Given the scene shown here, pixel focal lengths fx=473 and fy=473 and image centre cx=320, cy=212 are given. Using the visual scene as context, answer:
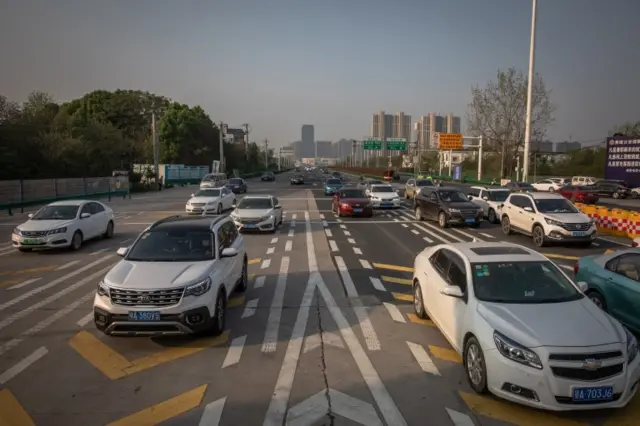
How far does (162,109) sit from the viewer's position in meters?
92.7

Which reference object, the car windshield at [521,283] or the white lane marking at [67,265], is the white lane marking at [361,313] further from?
the white lane marking at [67,265]

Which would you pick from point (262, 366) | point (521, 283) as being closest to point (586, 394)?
point (521, 283)

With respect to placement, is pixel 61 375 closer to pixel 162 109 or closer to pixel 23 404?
pixel 23 404

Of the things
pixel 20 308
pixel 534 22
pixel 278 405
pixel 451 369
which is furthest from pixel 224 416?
pixel 534 22

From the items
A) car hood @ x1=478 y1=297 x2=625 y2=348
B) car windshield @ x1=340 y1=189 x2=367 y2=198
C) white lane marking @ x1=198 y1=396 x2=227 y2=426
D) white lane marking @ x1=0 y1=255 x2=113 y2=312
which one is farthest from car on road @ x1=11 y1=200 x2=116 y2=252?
car hood @ x1=478 y1=297 x2=625 y2=348

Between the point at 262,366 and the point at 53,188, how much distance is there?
33077 millimetres

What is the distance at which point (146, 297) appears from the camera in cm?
653

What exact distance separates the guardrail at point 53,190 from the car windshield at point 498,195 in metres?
26.9

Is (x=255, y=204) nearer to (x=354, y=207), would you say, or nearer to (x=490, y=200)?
(x=354, y=207)

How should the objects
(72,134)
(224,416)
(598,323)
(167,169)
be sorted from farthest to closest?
(167,169), (72,134), (598,323), (224,416)

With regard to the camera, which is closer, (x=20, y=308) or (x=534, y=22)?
(x=20, y=308)

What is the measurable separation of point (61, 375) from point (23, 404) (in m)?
0.76

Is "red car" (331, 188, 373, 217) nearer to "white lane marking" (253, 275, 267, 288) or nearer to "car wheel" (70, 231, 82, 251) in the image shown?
"car wheel" (70, 231, 82, 251)

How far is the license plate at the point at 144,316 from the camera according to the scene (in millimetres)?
6410
